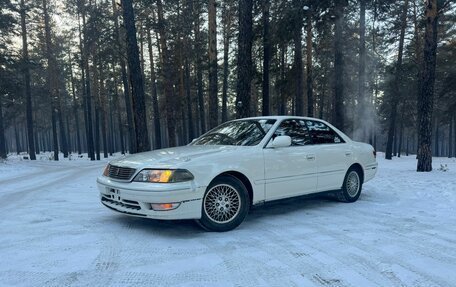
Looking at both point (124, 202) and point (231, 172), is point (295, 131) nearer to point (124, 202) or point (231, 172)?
point (231, 172)

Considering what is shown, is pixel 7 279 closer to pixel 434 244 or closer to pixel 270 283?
pixel 270 283

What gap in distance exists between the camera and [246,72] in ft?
38.3

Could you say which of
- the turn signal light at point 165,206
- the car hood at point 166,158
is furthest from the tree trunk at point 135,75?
Result: the turn signal light at point 165,206

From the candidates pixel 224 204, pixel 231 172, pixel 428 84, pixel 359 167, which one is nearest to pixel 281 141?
pixel 231 172

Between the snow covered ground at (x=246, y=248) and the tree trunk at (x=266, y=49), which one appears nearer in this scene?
the snow covered ground at (x=246, y=248)

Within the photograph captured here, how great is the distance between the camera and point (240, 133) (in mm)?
5934

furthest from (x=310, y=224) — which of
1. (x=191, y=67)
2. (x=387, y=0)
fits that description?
(x=191, y=67)

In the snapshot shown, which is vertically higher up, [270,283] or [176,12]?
[176,12]

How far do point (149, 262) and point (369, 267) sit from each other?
2314mm

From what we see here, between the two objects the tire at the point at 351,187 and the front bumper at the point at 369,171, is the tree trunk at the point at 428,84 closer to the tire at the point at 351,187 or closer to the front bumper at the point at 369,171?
the front bumper at the point at 369,171

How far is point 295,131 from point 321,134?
71cm

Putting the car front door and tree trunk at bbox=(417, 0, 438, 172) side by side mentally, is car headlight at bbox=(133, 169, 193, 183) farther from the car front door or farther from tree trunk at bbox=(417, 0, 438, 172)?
tree trunk at bbox=(417, 0, 438, 172)

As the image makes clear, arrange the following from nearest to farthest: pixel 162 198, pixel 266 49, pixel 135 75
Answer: pixel 162 198 → pixel 135 75 → pixel 266 49

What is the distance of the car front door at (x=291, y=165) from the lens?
5.41 m
